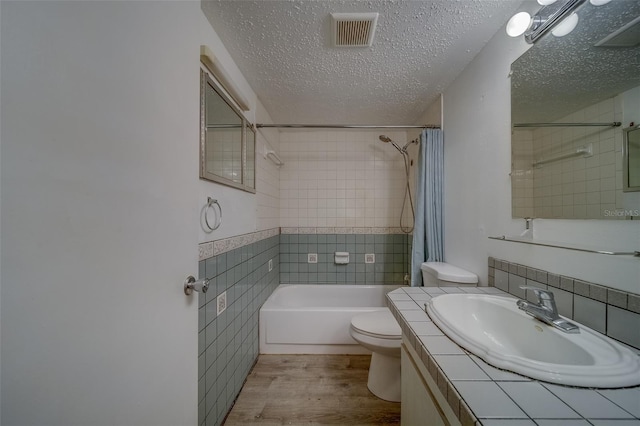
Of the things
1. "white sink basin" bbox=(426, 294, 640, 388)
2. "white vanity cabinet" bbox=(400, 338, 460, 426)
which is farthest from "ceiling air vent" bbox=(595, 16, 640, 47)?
"white vanity cabinet" bbox=(400, 338, 460, 426)

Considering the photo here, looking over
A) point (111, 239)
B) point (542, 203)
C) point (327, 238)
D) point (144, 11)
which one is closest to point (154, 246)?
point (111, 239)

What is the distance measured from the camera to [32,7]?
34 centimetres

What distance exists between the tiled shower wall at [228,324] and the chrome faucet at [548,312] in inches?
51.4

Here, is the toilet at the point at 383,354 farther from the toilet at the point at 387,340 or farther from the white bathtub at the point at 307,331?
the white bathtub at the point at 307,331

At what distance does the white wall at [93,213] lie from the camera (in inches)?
12.8

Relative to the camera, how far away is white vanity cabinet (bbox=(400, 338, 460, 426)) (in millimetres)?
592

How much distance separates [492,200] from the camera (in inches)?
47.6

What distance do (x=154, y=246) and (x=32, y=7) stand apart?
0.46 meters

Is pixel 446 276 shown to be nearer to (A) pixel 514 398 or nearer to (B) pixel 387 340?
(B) pixel 387 340

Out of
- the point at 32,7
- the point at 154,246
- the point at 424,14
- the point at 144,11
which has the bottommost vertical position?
the point at 154,246

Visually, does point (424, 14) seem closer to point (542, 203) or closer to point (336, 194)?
point (542, 203)

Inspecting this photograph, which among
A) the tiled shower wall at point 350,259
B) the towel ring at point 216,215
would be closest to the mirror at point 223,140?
the towel ring at point 216,215

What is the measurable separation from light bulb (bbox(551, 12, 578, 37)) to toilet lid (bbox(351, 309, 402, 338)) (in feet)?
5.20

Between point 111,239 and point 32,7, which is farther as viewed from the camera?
point 111,239
